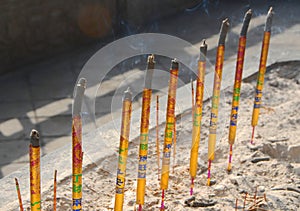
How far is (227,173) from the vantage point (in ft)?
15.2

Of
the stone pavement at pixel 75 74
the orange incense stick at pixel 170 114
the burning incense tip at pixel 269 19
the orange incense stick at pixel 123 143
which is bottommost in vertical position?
the orange incense stick at pixel 123 143

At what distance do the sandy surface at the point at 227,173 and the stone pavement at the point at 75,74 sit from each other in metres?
1.09

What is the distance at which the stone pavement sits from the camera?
19.5 feet

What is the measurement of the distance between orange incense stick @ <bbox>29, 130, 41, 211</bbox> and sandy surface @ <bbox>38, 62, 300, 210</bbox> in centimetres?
105

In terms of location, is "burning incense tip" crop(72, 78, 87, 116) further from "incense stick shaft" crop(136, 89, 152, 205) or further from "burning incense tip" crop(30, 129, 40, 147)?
"incense stick shaft" crop(136, 89, 152, 205)

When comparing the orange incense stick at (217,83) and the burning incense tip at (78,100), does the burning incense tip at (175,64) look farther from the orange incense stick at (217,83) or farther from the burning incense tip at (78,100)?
the burning incense tip at (78,100)

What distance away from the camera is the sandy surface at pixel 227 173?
4242 mm

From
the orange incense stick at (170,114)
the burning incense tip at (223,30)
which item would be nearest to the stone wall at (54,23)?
the burning incense tip at (223,30)

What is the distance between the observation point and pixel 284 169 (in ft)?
15.1

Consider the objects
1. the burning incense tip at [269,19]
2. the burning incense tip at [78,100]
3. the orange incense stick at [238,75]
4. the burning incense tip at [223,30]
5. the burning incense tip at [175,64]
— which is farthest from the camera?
the burning incense tip at [269,19]

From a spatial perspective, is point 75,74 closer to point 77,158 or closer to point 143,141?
point 143,141

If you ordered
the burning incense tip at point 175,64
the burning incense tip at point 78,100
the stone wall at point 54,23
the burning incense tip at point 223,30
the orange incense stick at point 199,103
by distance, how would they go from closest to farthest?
the burning incense tip at point 78,100, the burning incense tip at point 175,64, the orange incense stick at point 199,103, the burning incense tip at point 223,30, the stone wall at point 54,23

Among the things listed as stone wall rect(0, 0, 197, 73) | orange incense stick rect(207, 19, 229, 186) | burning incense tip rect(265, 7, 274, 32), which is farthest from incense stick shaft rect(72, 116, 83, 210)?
stone wall rect(0, 0, 197, 73)

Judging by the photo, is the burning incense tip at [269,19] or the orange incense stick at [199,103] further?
the burning incense tip at [269,19]
